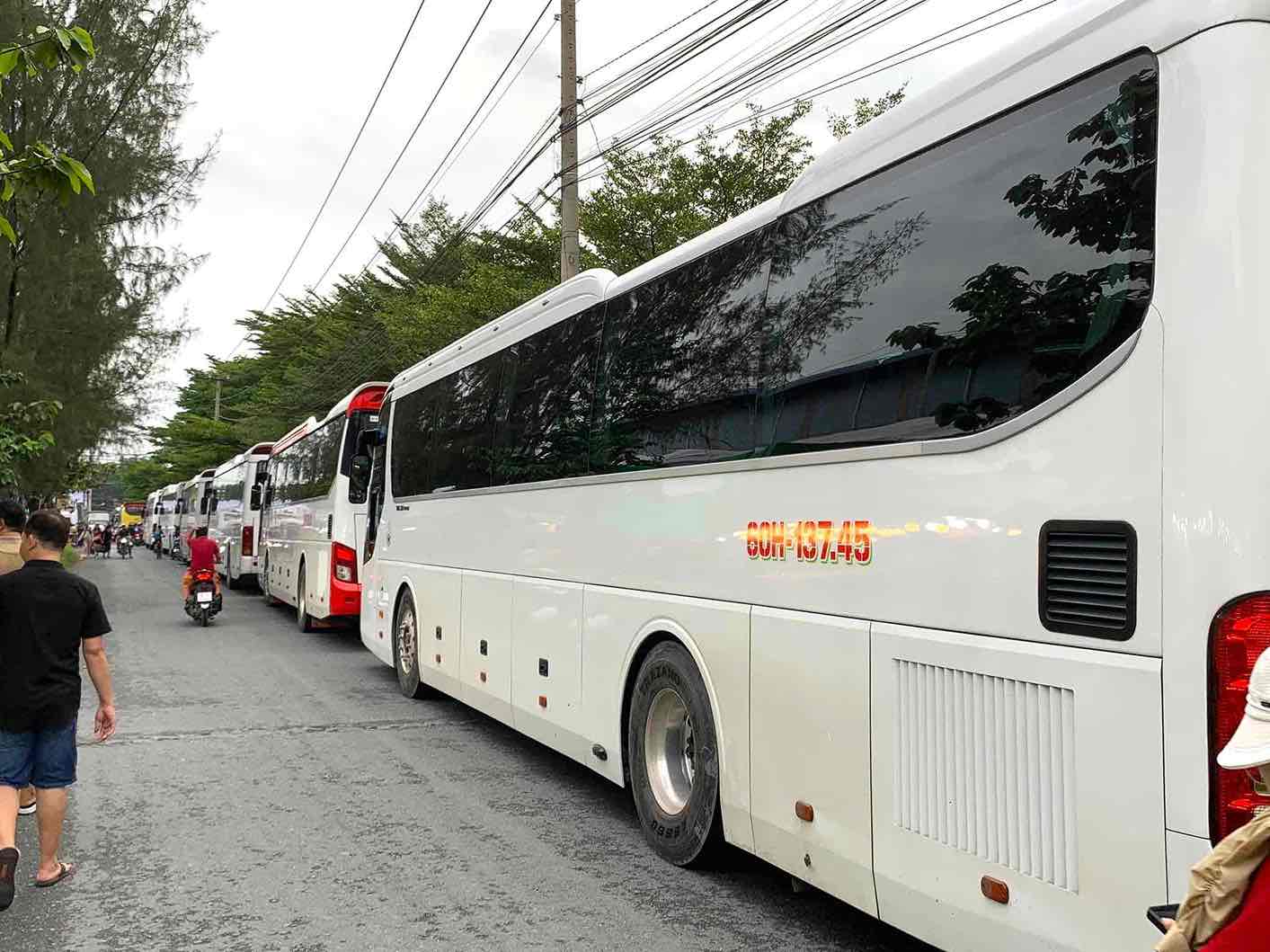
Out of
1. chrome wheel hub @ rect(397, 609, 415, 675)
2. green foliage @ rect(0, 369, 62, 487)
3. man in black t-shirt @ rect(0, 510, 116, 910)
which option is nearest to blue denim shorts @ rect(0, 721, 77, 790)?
man in black t-shirt @ rect(0, 510, 116, 910)

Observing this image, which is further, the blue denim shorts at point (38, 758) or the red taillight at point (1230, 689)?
the blue denim shorts at point (38, 758)

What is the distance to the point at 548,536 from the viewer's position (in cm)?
737

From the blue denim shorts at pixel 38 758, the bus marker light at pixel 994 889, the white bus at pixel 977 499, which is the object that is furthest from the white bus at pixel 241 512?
the bus marker light at pixel 994 889

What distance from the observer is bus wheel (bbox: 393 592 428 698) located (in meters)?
11.0

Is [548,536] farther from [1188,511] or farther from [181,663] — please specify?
[181,663]

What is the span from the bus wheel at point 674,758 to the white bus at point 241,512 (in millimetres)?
19774

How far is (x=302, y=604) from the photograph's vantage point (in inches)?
715

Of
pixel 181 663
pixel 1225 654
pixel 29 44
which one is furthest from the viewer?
pixel 181 663

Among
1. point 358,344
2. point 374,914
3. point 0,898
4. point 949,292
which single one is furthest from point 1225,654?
point 358,344

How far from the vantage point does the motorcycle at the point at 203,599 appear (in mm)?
18203

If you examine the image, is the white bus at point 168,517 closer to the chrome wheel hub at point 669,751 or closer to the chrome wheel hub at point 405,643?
the chrome wheel hub at point 405,643

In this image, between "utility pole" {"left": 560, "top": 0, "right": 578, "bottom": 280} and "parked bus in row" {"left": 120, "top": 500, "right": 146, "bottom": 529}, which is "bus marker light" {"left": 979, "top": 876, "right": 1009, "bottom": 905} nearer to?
"utility pole" {"left": 560, "top": 0, "right": 578, "bottom": 280}

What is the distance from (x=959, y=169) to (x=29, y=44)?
17.2 ft

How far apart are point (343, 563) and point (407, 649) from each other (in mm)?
5330
